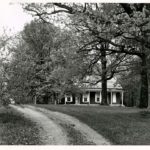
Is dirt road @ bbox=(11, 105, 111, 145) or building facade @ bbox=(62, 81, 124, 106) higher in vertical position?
building facade @ bbox=(62, 81, 124, 106)

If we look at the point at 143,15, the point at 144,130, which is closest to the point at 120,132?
the point at 144,130

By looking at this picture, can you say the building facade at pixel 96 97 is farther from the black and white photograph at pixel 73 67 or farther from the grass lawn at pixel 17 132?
the grass lawn at pixel 17 132

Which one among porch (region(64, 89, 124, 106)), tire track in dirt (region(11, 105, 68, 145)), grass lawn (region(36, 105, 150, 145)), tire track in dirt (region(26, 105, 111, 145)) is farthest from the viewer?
porch (region(64, 89, 124, 106))

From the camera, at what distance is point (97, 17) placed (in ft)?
65.9

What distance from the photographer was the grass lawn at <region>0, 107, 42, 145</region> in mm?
13727

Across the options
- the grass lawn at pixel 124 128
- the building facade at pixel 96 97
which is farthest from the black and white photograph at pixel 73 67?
the building facade at pixel 96 97

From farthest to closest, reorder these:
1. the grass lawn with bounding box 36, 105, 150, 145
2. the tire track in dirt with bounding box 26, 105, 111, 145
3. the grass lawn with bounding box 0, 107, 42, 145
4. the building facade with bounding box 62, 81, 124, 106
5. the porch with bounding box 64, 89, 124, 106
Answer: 1. the porch with bounding box 64, 89, 124, 106
2. the building facade with bounding box 62, 81, 124, 106
3. the grass lawn with bounding box 36, 105, 150, 145
4. the tire track in dirt with bounding box 26, 105, 111, 145
5. the grass lawn with bounding box 0, 107, 42, 145

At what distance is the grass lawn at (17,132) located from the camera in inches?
540

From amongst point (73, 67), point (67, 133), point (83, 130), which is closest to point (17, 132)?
point (67, 133)

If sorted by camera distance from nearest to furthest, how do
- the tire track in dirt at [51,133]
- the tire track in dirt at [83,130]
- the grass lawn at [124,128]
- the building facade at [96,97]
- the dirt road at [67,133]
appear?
the tire track in dirt at [51,133] → the dirt road at [67,133] → the tire track in dirt at [83,130] → the grass lawn at [124,128] → the building facade at [96,97]

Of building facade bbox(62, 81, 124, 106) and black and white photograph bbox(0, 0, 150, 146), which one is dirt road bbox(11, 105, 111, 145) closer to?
black and white photograph bbox(0, 0, 150, 146)

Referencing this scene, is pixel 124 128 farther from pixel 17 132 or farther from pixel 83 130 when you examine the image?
pixel 17 132

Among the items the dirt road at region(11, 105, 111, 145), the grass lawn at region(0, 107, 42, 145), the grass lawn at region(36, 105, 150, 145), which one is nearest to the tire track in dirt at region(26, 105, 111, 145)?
the dirt road at region(11, 105, 111, 145)
